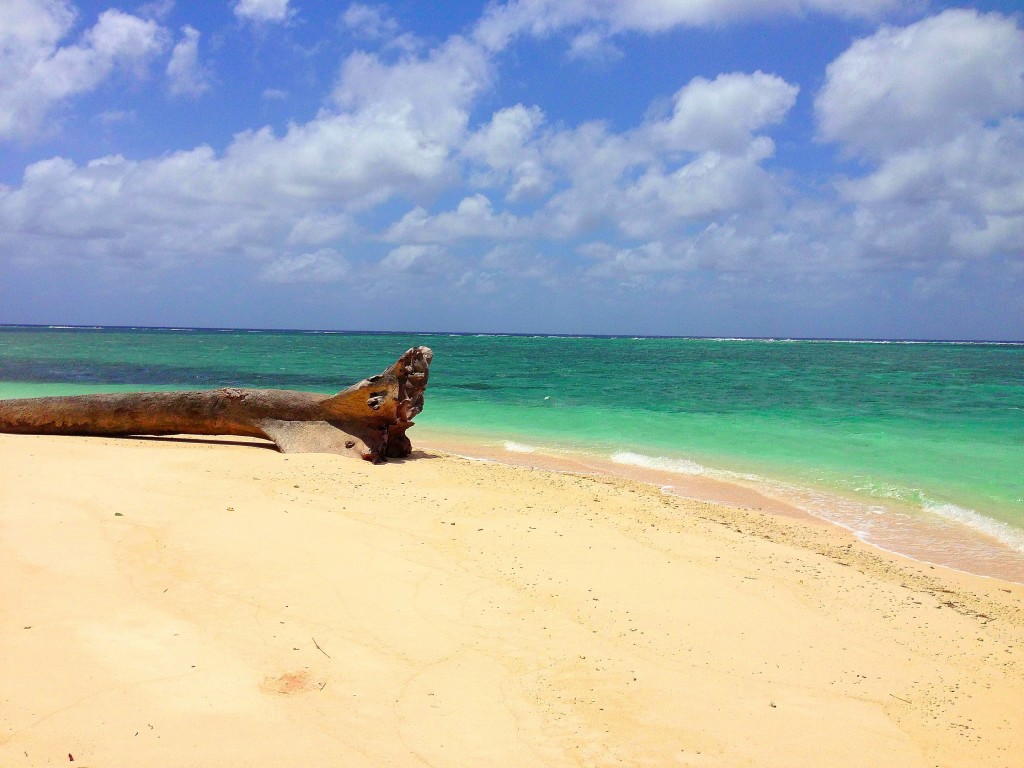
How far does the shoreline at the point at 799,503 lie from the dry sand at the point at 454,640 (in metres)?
A: 0.74

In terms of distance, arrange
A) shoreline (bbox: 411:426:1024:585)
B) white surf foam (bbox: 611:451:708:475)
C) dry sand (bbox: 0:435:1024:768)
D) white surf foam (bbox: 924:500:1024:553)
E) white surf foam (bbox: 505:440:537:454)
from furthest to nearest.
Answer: white surf foam (bbox: 505:440:537:454) → white surf foam (bbox: 611:451:708:475) → white surf foam (bbox: 924:500:1024:553) → shoreline (bbox: 411:426:1024:585) → dry sand (bbox: 0:435:1024:768)

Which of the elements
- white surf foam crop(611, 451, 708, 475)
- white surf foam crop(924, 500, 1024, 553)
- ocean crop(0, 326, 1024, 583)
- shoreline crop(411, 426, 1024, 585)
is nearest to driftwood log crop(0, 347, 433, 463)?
shoreline crop(411, 426, 1024, 585)

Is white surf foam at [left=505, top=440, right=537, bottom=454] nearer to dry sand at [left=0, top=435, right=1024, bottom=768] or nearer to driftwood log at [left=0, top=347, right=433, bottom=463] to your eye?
driftwood log at [left=0, top=347, right=433, bottom=463]

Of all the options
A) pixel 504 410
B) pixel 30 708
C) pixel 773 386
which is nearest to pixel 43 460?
pixel 30 708

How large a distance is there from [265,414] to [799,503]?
6.98 metres

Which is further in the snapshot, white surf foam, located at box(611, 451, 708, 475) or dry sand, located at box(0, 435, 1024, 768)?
white surf foam, located at box(611, 451, 708, 475)

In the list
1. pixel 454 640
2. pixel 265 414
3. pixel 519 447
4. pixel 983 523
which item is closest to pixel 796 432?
pixel 519 447

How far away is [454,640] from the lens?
146 inches

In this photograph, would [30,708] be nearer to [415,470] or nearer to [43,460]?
[43,460]

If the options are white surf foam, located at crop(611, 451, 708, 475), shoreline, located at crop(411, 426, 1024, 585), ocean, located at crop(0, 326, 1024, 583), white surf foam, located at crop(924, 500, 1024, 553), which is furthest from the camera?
white surf foam, located at crop(611, 451, 708, 475)

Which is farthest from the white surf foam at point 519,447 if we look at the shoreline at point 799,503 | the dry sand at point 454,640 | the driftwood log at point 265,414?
the dry sand at point 454,640

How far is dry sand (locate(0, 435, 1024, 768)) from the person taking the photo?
9.19 ft

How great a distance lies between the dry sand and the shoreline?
2.43 ft

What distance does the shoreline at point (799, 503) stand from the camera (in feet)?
22.1
